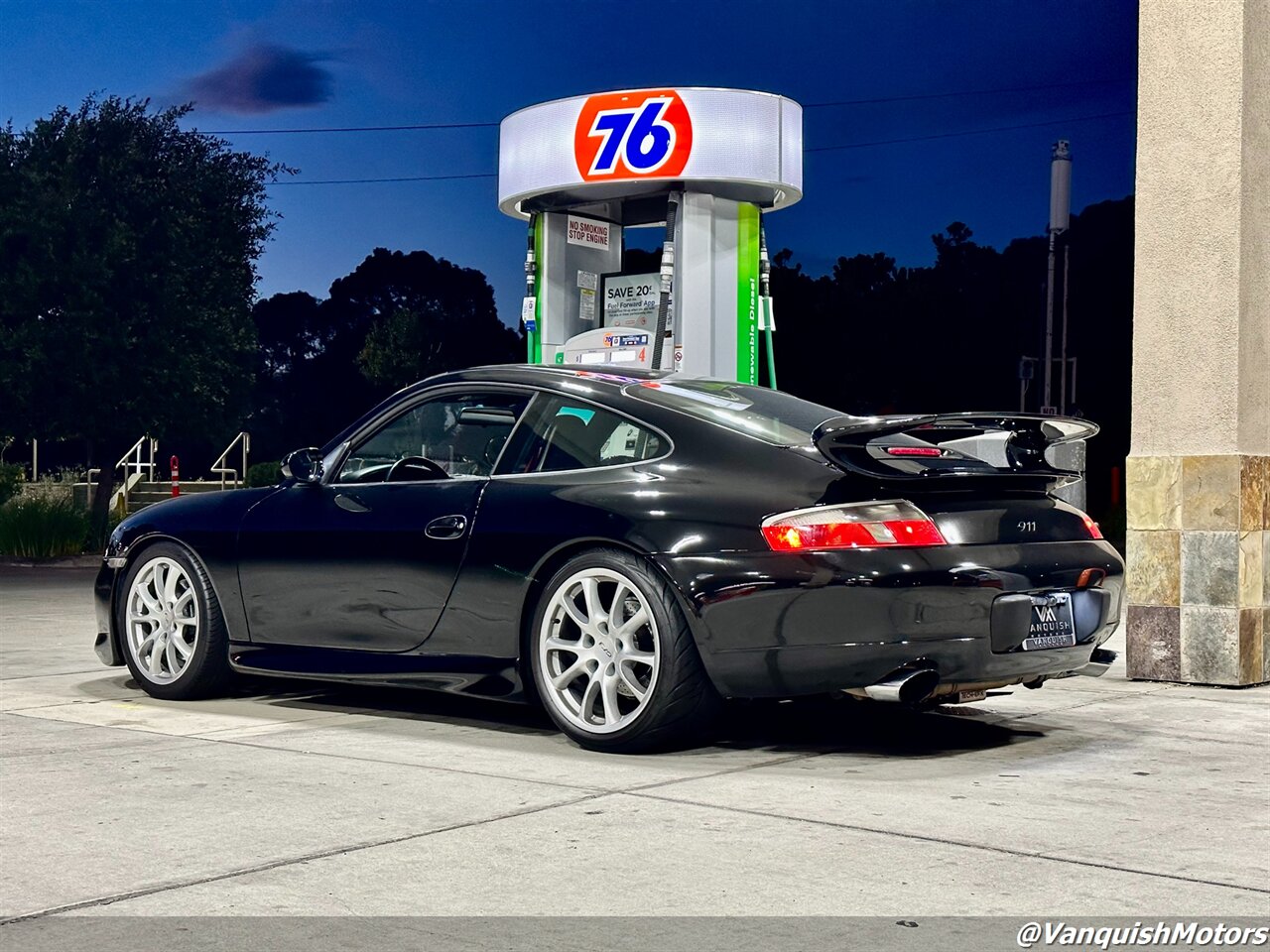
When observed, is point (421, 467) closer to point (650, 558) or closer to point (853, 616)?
point (650, 558)

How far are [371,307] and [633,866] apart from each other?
72866 mm

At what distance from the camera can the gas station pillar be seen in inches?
307

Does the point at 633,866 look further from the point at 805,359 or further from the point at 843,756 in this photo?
the point at 805,359

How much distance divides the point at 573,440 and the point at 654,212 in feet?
27.3

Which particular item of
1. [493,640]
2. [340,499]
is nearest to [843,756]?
[493,640]

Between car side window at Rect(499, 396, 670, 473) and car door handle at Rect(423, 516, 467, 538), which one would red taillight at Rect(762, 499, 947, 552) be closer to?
car side window at Rect(499, 396, 670, 473)

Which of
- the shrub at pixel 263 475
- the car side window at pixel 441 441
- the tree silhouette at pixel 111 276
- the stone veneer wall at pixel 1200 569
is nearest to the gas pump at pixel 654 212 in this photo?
the stone veneer wall at pixel 1200 569

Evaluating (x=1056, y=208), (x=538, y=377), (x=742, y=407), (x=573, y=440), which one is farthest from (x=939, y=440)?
(x=1056, y=208)

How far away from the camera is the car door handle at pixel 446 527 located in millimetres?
6074

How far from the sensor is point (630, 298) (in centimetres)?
1402

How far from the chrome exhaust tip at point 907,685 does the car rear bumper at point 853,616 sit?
0.03 m

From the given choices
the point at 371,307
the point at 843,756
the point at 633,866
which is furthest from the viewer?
the point at 371,307

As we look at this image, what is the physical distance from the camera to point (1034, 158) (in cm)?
6512

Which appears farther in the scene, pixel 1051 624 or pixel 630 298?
pixel 630 298
